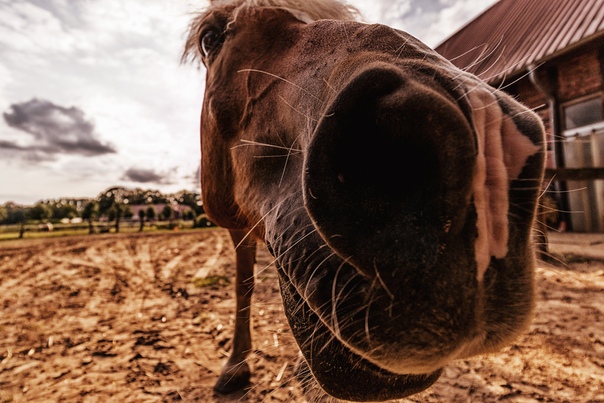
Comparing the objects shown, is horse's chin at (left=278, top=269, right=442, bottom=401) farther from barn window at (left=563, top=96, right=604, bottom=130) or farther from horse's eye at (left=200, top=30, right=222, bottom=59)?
barn window at (left=563, top=96, right=604, bottom=130)

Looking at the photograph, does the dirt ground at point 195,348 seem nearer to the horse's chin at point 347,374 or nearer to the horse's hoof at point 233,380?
the horse's hoof at point 233,380

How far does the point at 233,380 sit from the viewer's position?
8.82 feet

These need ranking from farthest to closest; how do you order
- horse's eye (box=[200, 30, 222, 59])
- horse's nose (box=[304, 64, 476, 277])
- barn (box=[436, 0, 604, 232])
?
1. barn (box=[436, 0, 604, 232])
2. horse's eye (box=[200, 30, 222, 59])
3. horse's nose (box=[304, 64, 476, 277])

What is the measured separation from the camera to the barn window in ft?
25.4

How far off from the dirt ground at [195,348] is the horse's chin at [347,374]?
0.32 metres

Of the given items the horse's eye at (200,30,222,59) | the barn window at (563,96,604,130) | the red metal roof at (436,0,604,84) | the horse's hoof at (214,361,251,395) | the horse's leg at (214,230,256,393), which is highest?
the red metal roof at (436,0,604,84)

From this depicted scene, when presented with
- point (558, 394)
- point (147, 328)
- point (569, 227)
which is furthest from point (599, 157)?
point (147, 328)

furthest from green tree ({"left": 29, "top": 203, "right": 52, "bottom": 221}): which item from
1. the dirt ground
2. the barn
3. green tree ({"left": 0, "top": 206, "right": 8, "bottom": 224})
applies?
the barn

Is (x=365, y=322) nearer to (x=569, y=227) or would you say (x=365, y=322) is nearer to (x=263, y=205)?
(x=263, y=205)

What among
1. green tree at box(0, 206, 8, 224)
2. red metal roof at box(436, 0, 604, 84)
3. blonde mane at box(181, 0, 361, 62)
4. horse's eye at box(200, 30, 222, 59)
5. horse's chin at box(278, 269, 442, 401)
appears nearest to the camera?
horse's chin at box(278, 269, 442, 401)

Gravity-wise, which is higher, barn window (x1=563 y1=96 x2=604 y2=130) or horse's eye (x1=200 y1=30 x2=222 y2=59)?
barn window (x1=563 y1=96 x2=604 y2=130)

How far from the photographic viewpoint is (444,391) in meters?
2.33

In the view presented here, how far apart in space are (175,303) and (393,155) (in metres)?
5.14

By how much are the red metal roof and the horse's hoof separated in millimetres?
4863
